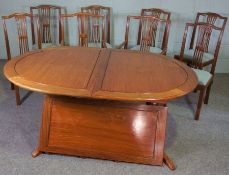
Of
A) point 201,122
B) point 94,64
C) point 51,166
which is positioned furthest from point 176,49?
point 51,166

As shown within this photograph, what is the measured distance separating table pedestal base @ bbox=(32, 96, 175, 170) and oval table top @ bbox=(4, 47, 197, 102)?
0.20 metres

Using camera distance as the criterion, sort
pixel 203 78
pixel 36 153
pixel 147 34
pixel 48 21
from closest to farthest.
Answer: pixel 36 153 < pixel 203 78 < pixel 147 34 < pixel 48 21

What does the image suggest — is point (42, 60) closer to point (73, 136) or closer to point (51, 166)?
point (73, 136)

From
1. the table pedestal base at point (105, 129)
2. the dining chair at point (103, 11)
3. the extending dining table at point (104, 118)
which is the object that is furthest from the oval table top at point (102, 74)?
the dining chair at point (103, 11)

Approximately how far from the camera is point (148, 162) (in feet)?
6.60

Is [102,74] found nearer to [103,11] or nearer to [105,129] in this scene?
[105,129]

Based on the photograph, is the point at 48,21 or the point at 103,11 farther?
the point at 103,11

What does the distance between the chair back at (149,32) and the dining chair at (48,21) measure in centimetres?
100

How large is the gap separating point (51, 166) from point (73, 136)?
0.26 m

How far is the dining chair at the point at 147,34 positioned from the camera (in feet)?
10.0

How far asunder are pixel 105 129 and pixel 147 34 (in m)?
1.58

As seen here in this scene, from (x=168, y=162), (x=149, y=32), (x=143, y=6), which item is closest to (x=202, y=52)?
(x=149, y=32)

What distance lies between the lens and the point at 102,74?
196 centimetres

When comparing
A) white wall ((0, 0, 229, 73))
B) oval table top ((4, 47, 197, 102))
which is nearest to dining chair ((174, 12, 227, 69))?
white wall ((0, 0, 229, 73))
